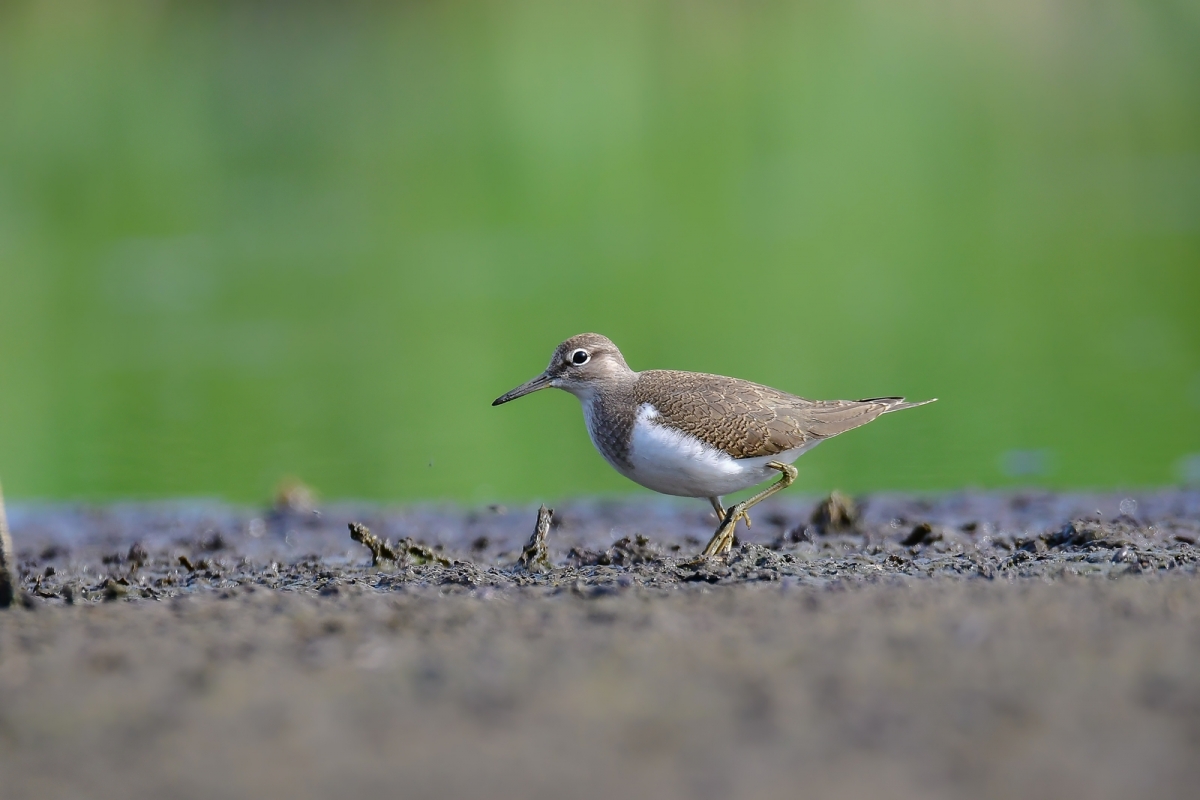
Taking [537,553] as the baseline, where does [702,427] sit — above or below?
above

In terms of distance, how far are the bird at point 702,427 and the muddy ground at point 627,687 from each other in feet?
4.07

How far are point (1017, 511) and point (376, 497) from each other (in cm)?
519

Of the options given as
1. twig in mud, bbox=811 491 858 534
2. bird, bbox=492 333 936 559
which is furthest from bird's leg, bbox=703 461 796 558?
twig in mud, bbox=811 491 858 534

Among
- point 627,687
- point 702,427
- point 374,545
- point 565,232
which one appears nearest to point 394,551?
point 374,545

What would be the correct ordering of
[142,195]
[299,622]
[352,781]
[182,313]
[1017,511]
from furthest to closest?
[142,195] → [182,313] → [1017,511] → [299,622] → [352,781]

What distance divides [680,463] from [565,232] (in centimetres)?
1726

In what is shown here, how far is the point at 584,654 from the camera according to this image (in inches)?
166

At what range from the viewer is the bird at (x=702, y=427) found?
721cm

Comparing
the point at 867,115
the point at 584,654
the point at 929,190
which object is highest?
the point at 867,115

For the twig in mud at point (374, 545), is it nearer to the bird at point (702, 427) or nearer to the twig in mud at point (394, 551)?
the twig in mud at point (394, 551)

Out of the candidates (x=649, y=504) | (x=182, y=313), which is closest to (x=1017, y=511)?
(x=649, y=504)

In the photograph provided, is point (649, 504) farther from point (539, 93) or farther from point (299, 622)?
point (539, 93)

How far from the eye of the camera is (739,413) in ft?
24.3

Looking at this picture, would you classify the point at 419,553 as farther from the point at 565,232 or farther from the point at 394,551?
the point at 565,232
